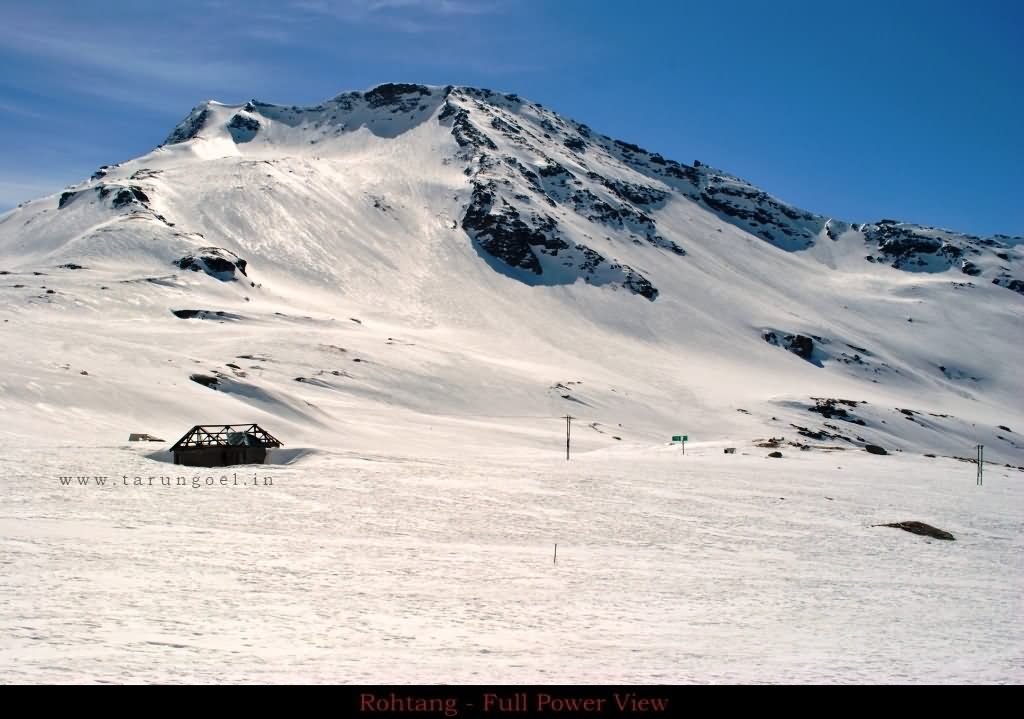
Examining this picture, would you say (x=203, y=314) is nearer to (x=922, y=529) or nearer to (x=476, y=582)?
(x=922, y=529)

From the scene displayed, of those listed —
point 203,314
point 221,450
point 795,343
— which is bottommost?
point 221,450

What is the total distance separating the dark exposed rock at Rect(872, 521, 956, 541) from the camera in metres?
34.8

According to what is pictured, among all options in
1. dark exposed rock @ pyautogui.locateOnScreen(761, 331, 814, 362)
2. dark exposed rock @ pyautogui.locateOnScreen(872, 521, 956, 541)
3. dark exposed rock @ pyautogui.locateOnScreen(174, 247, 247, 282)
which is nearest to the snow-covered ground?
dark exposed rock @ pyautogui.locateOnScreen(872, 521, 956, 541)

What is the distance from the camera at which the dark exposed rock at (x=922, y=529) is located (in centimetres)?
3478

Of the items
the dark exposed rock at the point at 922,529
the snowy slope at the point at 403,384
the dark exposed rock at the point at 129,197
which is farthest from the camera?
the dark exposed rock at the point at 129,197

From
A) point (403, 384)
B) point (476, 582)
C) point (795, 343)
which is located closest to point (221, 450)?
point (476, 582)

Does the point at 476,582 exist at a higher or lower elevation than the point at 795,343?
lower

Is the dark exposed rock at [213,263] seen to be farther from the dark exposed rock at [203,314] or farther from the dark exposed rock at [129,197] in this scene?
the dark exposed rock at [129,197]

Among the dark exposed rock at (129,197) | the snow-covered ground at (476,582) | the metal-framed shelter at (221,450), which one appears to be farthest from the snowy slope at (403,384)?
the metal-framed shelter at (221,450)

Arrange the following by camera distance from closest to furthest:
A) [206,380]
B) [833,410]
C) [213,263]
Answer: [206,380] → [833,410] → [213,263]

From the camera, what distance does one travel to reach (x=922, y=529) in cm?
3531

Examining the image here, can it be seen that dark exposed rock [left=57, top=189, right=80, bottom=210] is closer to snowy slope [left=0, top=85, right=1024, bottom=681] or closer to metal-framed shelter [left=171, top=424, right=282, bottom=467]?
snowy slope [left=0, top=85, right=1024, bottom=681]

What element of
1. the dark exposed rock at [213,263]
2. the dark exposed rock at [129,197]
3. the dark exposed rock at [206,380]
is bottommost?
the dark exposed rock at [206,380]

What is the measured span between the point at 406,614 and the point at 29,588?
742 cm
